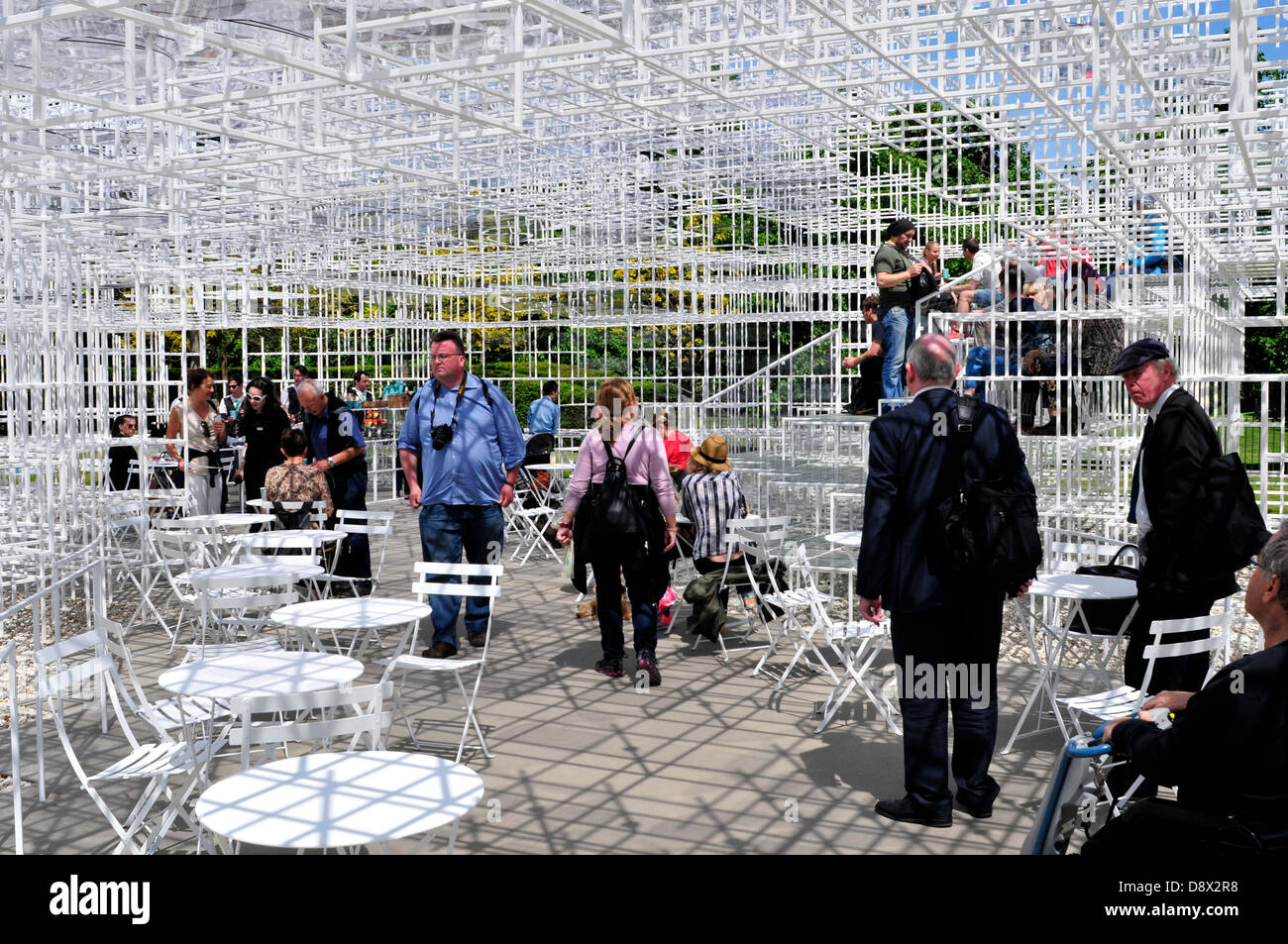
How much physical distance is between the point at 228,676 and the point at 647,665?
9.88 ft

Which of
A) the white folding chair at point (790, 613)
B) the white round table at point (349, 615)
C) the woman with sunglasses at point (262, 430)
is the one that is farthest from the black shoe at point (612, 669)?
the woman with sunglasses at point (262, 430)

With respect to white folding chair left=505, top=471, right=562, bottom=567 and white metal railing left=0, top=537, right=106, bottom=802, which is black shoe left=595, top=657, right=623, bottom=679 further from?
white folding chair left=505, top=471, right=562, bottom=567

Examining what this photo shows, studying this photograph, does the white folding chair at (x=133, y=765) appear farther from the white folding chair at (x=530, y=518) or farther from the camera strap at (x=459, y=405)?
the white folding chair at (x=530, y=518)

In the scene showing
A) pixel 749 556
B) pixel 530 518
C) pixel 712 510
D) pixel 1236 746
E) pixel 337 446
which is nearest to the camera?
pixel 1236 746

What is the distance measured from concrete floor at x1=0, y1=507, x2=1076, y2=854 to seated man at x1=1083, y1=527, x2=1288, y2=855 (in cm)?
161

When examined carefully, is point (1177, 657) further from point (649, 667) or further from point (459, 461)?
point (459, 461)

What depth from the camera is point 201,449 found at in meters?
10.8

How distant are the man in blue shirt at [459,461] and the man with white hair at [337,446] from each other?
1.59 meters

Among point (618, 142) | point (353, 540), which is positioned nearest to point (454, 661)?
point (353, 540)

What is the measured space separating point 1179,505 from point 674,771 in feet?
8.10

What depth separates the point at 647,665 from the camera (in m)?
7.13

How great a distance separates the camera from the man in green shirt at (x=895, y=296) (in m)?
10.5
